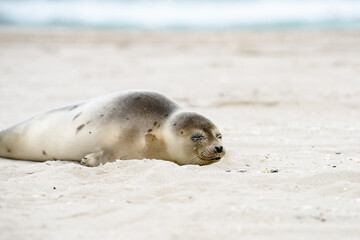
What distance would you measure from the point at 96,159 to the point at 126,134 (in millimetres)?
310

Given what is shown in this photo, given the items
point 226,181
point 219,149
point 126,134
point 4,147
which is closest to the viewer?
point 226,181

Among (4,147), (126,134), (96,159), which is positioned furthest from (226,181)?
(4,147)

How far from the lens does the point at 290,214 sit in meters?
2.98

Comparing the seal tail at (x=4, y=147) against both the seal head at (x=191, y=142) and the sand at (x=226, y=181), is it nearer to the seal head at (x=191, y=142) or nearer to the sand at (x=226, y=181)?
the sand at (x=226, y=181)

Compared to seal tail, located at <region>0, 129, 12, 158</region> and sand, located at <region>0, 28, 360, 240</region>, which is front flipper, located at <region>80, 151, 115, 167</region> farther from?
seal tail, located at <region>0, 129, 12, 158</region>

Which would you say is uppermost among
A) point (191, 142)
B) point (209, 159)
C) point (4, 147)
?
point (191, 142)

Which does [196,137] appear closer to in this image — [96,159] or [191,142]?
[191,142]

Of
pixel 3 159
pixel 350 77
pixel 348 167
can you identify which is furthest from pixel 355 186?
pixel 350 77

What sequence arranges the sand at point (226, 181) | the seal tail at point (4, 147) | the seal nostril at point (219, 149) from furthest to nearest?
the seal tail at point (4, 147) → the seal nostril at point (219, 149) → the sand at point (226, 181)

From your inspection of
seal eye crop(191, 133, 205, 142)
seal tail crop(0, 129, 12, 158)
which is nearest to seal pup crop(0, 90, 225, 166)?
seal eye crop(191, 133, 205, 142)

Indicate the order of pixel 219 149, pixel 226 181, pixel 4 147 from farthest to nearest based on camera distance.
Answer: pixel 4 147 → pixel 219 149 → pixel 226 181

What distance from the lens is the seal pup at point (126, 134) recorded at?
4285 millimetres

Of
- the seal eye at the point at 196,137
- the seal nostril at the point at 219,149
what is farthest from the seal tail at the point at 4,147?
the seal nostril at the point at 219,149

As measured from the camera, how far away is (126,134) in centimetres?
434
